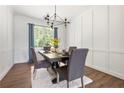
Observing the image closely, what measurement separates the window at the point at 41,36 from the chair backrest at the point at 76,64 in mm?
3900

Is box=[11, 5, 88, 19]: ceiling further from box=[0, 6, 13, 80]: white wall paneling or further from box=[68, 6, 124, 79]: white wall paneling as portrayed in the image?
box=[0, 6, 13, 80]: white wall paneling

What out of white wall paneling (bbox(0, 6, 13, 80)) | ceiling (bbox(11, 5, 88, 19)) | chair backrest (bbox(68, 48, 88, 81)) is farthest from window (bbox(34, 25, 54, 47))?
A: chair backrest (bbox(68, 48, 88, 81))

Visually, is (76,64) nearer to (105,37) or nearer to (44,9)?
(105,37)

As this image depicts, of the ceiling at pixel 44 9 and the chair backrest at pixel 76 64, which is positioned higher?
the ceiling at pixel 44 9

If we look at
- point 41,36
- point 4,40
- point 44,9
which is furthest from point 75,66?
point 41,36

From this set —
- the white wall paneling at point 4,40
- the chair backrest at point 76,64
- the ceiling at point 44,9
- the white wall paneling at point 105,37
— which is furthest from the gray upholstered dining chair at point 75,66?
the ceiling at point 44,9

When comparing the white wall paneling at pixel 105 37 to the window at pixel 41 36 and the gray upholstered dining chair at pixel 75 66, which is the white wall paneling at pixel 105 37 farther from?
the window at pixel 41 36

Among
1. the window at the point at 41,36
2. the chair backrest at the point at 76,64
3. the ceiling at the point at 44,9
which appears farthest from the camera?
the window at the point at 41,36

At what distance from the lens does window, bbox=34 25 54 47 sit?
559 cm

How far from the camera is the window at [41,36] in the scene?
18.3ft

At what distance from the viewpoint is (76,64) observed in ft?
6.75

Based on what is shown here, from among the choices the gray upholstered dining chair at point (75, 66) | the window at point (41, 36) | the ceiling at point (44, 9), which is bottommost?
the gray upholstered dining chair at point (75, 66)

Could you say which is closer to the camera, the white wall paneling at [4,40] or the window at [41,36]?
the white wall paneling at [4,40]

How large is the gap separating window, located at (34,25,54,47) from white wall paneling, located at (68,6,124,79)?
2.15 m
